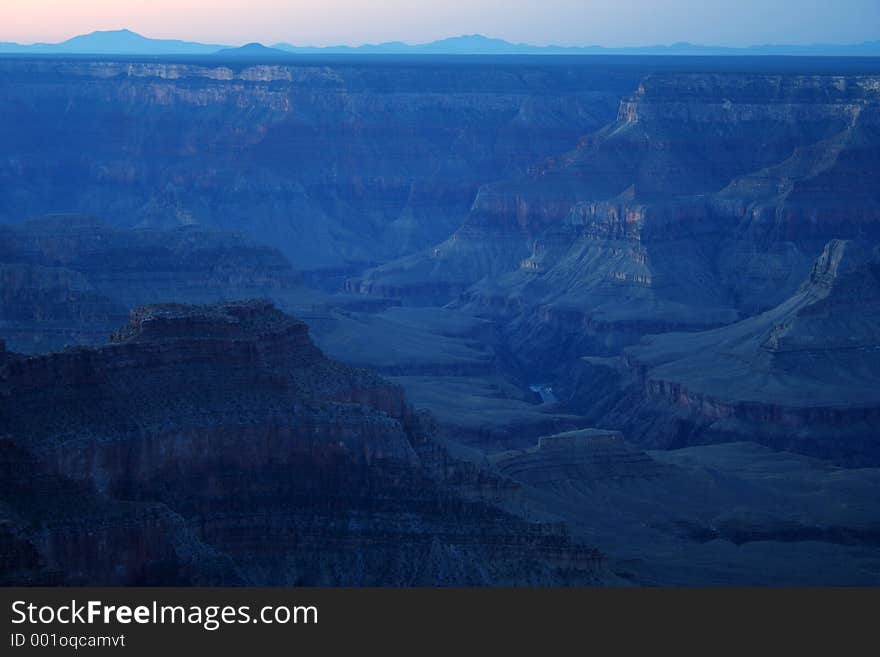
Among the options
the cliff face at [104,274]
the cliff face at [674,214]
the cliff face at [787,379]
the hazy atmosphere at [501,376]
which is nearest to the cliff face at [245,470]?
the hazy atmosphere at [501,376]

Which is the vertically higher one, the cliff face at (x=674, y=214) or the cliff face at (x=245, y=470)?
the cliff face at (x=245, y=470)

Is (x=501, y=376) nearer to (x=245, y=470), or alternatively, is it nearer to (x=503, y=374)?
A: (x=503, y=374)

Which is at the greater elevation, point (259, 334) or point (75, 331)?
point (259, 334)

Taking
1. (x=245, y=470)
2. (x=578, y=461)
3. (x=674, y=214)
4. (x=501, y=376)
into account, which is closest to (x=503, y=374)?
(x=501, y=376)

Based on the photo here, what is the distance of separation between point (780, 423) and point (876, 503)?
90.1 feet

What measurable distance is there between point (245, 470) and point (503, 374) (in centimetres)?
7599

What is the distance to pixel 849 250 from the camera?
A: 12738 centimetres

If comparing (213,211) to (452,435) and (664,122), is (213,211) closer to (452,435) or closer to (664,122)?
(664,122)

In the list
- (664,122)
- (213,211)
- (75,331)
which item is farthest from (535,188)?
(75,331)

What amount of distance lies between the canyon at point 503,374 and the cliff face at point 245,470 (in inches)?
3.6

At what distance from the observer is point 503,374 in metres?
138

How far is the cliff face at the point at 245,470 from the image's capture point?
57.8m

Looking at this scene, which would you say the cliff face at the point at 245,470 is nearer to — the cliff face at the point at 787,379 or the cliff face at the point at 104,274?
the cliff face at the point at 104,274

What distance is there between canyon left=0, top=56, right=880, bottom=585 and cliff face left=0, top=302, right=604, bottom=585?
0.30ft
